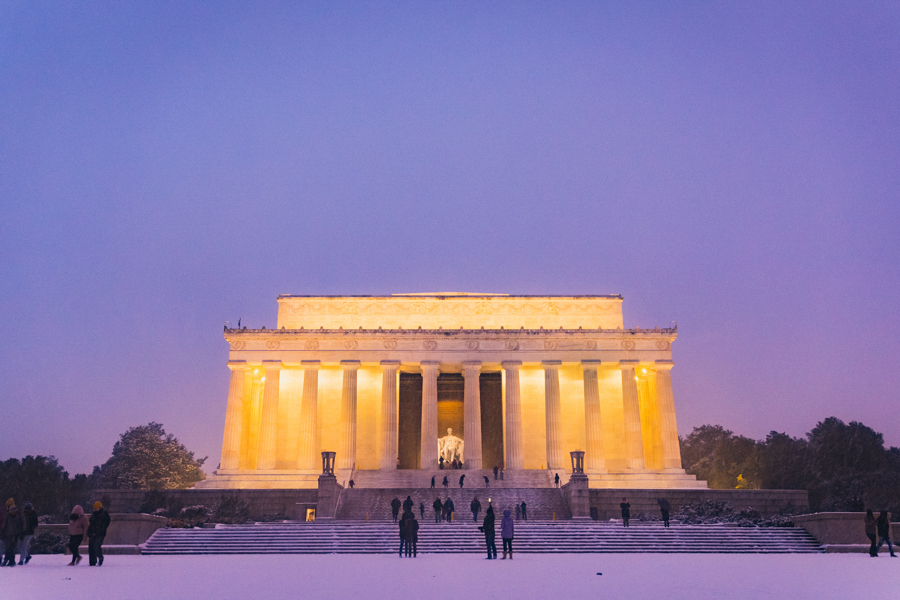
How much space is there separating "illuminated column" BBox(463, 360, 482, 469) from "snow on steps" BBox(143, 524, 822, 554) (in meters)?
19.2

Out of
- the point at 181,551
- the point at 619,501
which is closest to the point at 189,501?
the point at 181,551

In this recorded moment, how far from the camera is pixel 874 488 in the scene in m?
59.0

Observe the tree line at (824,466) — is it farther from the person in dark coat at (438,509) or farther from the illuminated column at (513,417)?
the person in dark coat at (438,509)

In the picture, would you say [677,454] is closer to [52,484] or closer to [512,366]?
[512,366]

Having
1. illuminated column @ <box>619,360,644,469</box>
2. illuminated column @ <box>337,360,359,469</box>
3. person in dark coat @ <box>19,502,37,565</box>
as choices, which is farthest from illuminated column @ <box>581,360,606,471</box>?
person in dark coat @ <box>19,502,37,565</box>

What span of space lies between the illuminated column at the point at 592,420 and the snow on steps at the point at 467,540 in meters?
19.7

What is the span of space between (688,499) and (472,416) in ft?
52.7

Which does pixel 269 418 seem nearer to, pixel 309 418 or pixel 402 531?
pixel 309 418

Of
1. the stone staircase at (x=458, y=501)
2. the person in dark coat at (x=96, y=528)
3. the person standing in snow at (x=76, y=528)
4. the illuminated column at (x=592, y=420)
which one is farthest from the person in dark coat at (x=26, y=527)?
the illuminated column at (x=592, y=420)

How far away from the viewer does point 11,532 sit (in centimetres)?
1997

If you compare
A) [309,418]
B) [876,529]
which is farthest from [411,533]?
[309,418]

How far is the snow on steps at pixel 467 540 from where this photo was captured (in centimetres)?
2761

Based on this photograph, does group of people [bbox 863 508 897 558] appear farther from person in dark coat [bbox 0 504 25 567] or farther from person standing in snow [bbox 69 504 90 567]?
person in dark coat [bbox 0 504 25 567]
